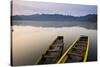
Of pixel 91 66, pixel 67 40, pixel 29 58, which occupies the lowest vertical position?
pixel 91 66

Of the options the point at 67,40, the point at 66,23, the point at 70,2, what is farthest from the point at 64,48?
the point at 70,2

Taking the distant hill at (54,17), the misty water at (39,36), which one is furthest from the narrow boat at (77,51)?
the distant hill at (54,17)

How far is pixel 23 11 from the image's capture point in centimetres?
210

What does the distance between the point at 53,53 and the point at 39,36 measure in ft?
0.90

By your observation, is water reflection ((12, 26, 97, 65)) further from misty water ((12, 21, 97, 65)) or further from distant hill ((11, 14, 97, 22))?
distant hill ((11, 14, 97, 22))

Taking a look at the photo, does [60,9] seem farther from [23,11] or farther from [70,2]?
[23,11]

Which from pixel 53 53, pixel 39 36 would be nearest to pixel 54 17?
pixel 39 36

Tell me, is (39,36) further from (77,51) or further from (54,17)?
(77,51)

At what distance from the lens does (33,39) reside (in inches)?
83.9

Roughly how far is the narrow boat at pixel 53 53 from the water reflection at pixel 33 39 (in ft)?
0.15

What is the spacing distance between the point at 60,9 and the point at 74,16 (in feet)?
0.67

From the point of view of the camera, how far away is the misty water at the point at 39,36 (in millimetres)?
2068

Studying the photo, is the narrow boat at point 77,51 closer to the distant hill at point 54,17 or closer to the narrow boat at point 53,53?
the narrow boat at point 53,53
